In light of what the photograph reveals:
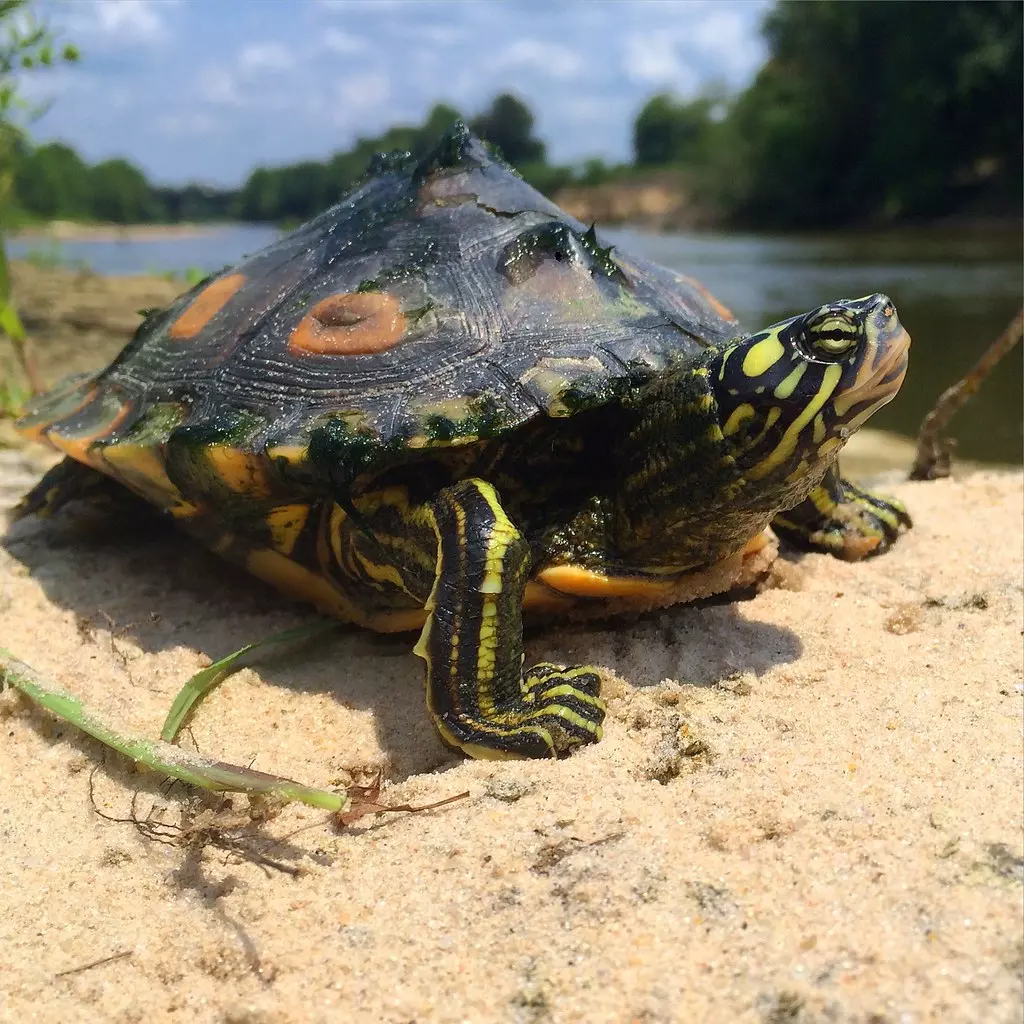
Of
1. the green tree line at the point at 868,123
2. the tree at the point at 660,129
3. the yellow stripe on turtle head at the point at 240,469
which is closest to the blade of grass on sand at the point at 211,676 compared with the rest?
the yellow stripe on turtle head at the point at 240,469

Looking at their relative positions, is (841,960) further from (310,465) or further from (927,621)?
(310,465)

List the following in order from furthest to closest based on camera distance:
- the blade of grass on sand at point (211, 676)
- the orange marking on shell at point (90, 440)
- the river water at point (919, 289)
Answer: the river water at point (919, 289) < the orange marking on shell at point (90, 440) < the blade of grass on sand at point (211, 676)

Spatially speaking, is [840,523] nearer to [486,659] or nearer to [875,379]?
[875,379]

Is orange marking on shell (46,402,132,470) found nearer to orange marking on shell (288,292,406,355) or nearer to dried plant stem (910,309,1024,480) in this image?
orange marking on shell (288,292,406,355)

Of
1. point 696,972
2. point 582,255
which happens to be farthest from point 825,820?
point 582,255

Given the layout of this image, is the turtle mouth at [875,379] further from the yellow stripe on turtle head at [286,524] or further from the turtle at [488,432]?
the yellow stripe on turtle head at [286,524]

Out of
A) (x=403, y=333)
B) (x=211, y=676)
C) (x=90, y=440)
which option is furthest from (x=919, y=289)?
(x=211, y=676)

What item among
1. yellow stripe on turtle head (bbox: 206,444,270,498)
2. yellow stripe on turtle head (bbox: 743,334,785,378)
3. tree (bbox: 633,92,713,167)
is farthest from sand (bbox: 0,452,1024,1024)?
tree (bbox: 633,92,713,167)
